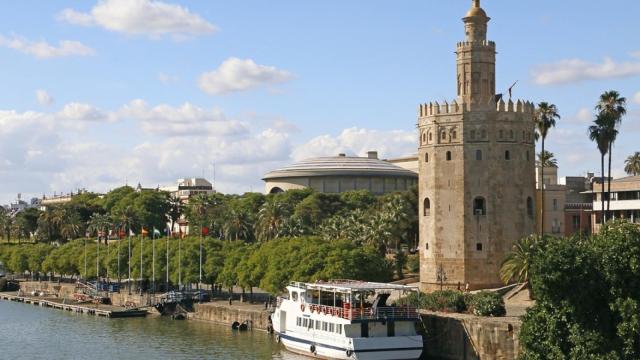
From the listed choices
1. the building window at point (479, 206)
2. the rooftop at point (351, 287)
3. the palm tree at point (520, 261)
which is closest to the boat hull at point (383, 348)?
the rooftop at point (351, 287)

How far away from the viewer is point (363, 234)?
98.6m

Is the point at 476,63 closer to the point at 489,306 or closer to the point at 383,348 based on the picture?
the point at 489,306

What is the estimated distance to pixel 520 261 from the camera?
70.3m

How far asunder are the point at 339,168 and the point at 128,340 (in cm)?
10238

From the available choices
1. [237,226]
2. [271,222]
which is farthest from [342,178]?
[271,222]

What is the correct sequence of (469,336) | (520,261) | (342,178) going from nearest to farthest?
1. (469,336)
2. (520,261)
3. (342,178)

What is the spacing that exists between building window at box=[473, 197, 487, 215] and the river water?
694 inches

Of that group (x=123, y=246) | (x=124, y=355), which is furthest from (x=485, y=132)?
(x=123, y=246)

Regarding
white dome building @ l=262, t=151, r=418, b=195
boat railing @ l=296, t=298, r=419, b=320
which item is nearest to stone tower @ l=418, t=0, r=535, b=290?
boat railing @ l=296, t=298, r=419, b=320

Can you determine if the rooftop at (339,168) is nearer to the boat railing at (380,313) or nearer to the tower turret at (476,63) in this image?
the tower turret at (476,63)

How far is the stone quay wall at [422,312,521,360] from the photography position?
57375 mm

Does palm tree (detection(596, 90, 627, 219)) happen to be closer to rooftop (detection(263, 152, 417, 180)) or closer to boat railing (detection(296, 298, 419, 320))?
boat railing (detection(296, 298, 419, 320))

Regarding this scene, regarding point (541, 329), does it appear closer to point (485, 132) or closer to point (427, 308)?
point (427, 308)

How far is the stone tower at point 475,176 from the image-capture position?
77562 millimetres
